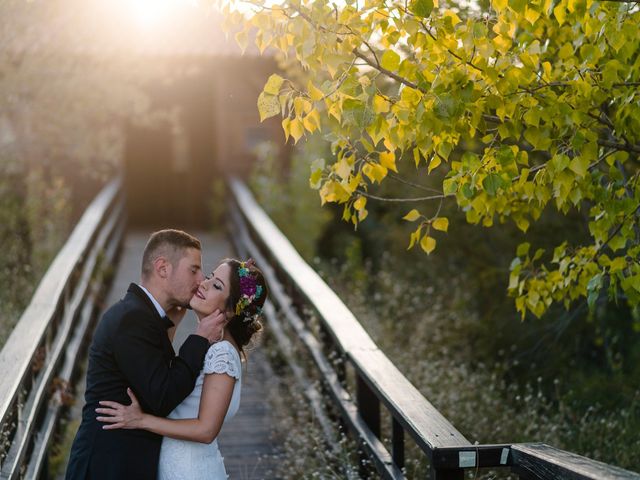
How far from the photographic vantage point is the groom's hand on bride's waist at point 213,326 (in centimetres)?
397

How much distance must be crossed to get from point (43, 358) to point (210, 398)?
3197 millimetres

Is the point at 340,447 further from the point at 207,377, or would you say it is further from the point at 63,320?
the point at 63,320

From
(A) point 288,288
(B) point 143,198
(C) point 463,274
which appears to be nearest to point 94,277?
(A) point 288,288

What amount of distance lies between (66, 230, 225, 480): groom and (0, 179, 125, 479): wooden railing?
0.76 metres

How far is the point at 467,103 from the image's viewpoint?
13.9 ft

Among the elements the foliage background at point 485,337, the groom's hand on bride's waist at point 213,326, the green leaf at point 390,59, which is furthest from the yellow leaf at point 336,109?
the foliage background at point 485,337

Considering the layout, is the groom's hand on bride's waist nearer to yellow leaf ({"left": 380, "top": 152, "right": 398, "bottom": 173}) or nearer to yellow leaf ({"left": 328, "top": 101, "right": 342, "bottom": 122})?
yellow leaf ({"left": 328, "top": 101, "right": 342, "bottom": 122})

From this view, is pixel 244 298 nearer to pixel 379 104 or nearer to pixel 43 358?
pixel 379 104

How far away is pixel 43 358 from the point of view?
682 centimetres

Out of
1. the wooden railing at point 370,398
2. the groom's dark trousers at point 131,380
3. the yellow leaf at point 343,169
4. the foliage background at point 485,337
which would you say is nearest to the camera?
the wooden railing at point 370,398

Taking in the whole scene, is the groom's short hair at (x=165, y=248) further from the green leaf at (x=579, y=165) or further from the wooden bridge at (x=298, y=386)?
the green leaf at (x=579, y=165)

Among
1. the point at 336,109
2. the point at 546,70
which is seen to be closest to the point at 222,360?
the point at 336,109

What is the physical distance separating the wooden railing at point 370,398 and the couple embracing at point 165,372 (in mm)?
785

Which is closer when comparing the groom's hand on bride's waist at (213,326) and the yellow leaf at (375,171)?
the groom's hand on bride's waist at (213,326)
